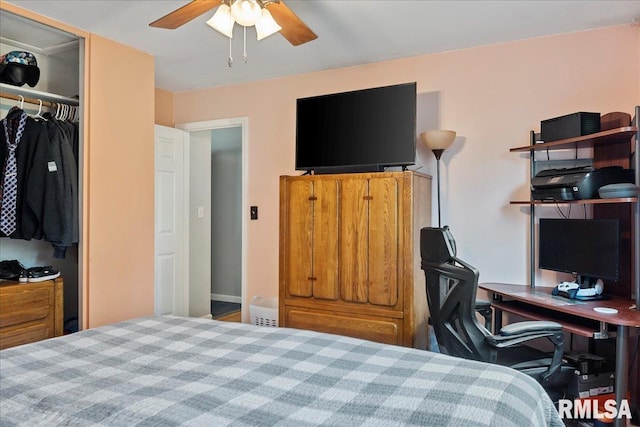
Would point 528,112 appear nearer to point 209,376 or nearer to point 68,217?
point 209,376

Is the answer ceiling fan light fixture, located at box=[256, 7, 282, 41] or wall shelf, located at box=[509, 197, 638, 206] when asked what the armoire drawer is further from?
ceiling fan light fixture, located at box=[256, 7, 282, 41]

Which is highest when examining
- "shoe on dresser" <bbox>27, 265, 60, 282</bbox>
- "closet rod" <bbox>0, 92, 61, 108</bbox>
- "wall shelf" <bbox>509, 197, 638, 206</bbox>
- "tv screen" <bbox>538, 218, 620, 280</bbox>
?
"closet rod" <bbox>0, 92, 61, 108</bbox>

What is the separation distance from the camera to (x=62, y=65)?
3191 millimetres

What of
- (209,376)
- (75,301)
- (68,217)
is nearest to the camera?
(209,376)

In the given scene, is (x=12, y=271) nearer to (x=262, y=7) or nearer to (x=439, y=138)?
Result: (x=262, y=7)

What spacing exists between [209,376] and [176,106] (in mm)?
3549

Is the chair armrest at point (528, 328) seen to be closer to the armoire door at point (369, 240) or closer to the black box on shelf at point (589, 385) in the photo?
the black box on shelf at point (589, 385)

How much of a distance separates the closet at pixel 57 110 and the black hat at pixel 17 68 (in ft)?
0.18

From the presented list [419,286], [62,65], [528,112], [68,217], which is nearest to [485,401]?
[419,286]

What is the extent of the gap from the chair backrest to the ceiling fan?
3.99 feet

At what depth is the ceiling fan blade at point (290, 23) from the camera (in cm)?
199

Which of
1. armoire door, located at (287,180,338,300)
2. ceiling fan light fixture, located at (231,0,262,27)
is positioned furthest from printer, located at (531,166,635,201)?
ceiling fan light fixture, located at (231,0,262,27)

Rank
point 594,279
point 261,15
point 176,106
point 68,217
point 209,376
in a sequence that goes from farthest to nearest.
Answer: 1. point 176,106
2. point 68,217
3. point 594,279
4. point 261,15
5. point 209,376

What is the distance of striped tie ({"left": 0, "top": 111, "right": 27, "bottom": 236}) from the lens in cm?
262
